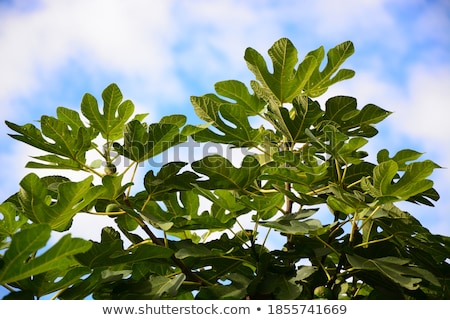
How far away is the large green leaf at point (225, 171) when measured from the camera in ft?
5.78

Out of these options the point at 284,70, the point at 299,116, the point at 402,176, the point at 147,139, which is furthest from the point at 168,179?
the point at 402,176

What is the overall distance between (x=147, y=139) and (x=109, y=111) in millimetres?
216

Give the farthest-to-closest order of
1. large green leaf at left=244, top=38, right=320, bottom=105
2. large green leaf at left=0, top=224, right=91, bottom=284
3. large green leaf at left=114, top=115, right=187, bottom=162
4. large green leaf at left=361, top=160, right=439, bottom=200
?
1. large green leaf at left=244, top=38, right=320, bottom=105
2. large green leaf at left=114, top=115, right=187, bottom=162
3. large green leaf at left=361, top=160, right=439, bottom=200
4. large green leaf at left=0, top=224, right=91, bottom=284

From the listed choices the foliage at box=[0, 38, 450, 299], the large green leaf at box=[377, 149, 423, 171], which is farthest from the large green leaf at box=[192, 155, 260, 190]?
the large green leaf at box=[377, 149, 423, 171]

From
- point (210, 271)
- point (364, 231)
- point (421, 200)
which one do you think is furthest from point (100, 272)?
point (421, 200)

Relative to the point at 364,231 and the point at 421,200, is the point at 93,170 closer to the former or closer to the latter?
the point at 364,231

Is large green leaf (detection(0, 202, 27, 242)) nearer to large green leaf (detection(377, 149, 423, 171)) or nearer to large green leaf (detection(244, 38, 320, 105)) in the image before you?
large green leaf (detection(244, 38, 320, 105))

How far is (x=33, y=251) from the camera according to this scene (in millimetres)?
1313

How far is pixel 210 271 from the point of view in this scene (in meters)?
1.72

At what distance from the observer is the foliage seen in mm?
1542

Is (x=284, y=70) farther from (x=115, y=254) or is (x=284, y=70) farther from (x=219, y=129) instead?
(x=115, y=254)

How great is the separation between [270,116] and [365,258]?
54cm

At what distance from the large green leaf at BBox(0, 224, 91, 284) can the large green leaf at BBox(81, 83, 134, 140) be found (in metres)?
0.62
